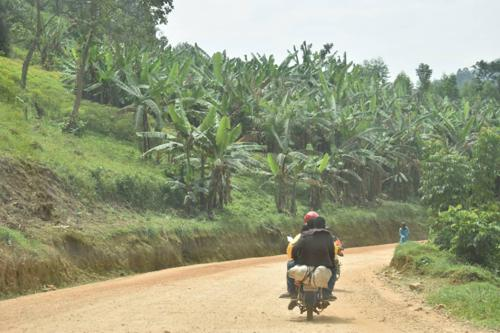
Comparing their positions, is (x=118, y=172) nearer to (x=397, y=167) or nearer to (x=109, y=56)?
(x=109, y=56)

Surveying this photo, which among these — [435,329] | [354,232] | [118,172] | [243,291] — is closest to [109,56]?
[118,172]

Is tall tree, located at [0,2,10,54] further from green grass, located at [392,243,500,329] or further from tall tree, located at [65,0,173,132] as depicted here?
green grass, located at [392,243,500,329]

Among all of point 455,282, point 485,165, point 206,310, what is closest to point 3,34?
point 485,165

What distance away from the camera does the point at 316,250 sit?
1108 cm

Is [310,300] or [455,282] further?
[455,282]

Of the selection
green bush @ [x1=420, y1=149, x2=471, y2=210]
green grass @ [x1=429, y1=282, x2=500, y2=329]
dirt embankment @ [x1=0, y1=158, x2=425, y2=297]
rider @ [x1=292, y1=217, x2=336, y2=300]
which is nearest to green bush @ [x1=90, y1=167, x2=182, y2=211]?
dirt embankment @ [x1=0, y1=158, x2=425, y2=297]

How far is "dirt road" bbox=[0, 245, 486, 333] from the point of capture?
998 centimetres

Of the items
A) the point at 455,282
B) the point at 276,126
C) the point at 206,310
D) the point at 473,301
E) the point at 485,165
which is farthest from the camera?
the point at 276,126

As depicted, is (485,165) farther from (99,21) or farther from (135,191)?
(99,21)

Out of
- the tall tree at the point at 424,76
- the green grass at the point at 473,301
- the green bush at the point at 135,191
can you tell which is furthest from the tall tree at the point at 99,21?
the tall tree at the point at 424,76

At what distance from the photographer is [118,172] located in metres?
26.9

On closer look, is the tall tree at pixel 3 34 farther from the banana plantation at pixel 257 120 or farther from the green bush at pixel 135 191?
the green bush at pixel 135 191

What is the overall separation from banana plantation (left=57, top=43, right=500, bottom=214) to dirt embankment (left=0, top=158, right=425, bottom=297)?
3.92 m

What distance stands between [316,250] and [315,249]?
0.02 meters
